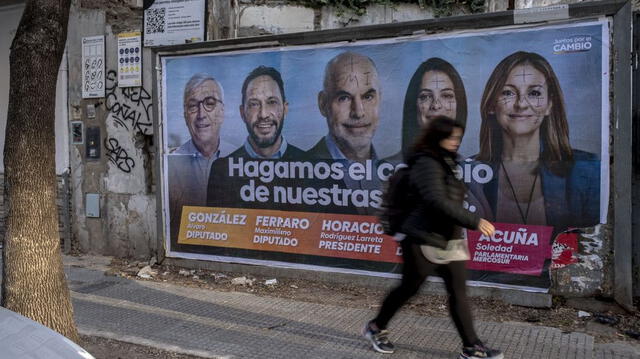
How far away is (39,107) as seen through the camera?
4.18m

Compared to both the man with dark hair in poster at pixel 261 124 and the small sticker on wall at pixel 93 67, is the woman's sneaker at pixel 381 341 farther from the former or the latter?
the small sticker on wall at pixel 93 67

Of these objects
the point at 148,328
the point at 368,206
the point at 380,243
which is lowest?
the point at 148,328

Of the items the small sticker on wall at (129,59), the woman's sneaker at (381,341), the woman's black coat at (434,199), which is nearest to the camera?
the woman's black coat at (434,199)

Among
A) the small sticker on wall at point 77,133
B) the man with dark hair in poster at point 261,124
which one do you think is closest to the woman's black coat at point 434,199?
the man with dark hair in poster at point 261,124

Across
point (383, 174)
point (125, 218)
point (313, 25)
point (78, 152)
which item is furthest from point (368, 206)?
point (78, 152)

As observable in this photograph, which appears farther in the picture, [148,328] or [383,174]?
[383,174]

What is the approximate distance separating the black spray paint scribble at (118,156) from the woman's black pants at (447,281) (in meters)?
4.87

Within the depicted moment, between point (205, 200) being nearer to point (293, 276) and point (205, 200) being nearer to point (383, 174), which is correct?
point (293, 276)

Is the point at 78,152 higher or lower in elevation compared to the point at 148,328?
higher

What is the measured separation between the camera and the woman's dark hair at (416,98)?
582 cm

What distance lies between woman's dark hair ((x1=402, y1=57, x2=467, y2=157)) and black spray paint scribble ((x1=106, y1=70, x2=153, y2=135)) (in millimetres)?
3531

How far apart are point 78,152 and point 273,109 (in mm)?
3309

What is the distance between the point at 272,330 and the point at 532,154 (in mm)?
2873

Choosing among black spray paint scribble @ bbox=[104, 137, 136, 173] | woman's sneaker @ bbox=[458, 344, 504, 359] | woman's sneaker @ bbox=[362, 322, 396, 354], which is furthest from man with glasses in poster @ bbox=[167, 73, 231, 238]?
woman's sneaker @ bbox=[458, 344, 504, 359]
